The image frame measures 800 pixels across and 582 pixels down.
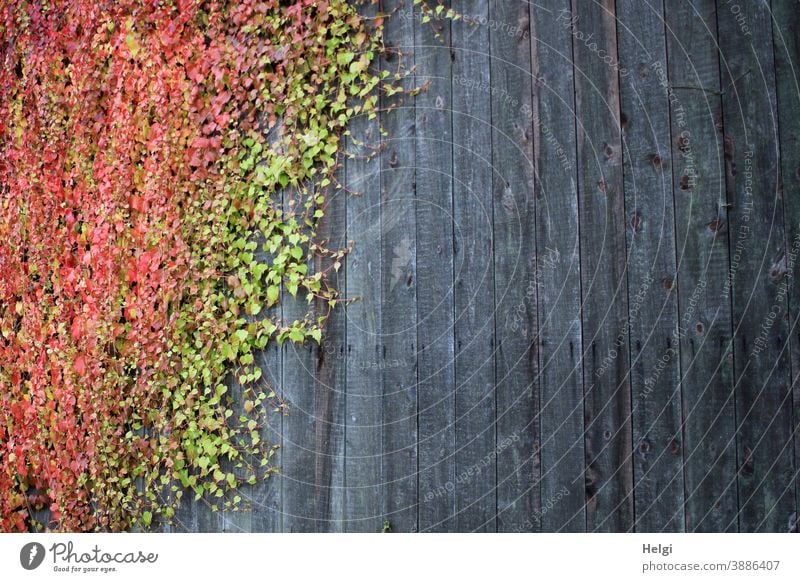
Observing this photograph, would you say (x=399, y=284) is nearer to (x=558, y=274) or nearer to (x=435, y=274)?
(x=435, y=274)

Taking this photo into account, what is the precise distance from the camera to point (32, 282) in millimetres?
3723

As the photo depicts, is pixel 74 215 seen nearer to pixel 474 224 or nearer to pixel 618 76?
pixel 474 224

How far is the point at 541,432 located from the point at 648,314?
1.71 feet

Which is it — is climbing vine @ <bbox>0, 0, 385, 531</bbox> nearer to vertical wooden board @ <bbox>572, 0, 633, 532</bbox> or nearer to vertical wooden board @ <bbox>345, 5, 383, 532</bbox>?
vertical wooden board @ <bbox>345, 5, 383, 532</bbox>

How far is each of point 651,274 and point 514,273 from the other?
450mm

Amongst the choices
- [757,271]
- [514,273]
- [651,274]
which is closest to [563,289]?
[514,273]

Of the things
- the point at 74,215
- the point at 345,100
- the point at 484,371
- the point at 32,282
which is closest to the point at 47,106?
the point at 74,215

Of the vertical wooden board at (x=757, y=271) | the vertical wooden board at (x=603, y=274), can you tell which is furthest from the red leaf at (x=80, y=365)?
the vertical wooden board at (x=757, y=271)

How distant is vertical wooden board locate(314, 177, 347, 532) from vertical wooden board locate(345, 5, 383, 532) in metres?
0.03

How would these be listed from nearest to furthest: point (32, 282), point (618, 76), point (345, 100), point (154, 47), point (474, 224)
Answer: point (618, 76)
point (474, 224)
point (345, 100)
point (154, 47)
point (32, 282)

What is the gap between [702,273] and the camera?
2.49 m

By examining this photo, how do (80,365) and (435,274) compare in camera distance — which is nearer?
(435,274)

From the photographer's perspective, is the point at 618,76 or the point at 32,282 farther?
the point at 32,282

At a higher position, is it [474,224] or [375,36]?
[375,36]
